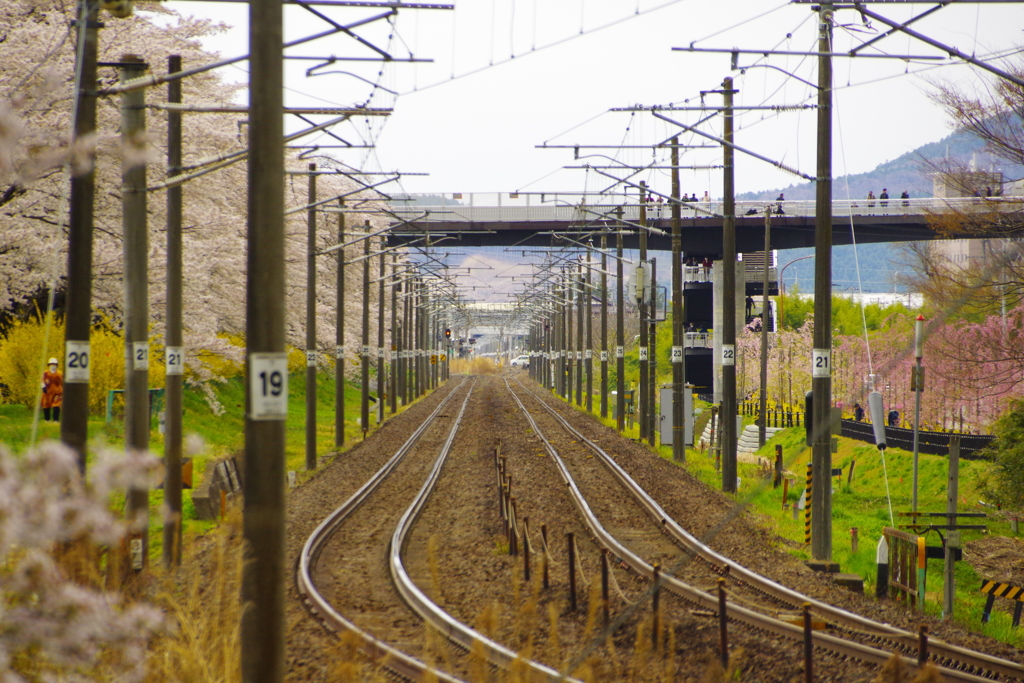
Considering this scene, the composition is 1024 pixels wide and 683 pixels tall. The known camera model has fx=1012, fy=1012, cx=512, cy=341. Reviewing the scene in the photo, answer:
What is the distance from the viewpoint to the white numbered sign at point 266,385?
6.52 metres

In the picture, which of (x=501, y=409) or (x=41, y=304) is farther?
(x=501, y=409)

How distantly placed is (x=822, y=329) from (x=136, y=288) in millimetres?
9553

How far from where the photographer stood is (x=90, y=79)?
33.1 ft

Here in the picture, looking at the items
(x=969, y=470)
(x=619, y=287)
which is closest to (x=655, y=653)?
(x=969, y=470)

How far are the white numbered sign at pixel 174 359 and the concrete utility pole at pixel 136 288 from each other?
1106mm

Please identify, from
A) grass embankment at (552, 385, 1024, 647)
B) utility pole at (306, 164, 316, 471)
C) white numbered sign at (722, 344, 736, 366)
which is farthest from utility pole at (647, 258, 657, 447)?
utility pole at (306, 164, 316, 471)

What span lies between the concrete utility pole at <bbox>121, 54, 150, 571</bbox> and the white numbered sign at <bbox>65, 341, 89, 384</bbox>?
2.07 meters

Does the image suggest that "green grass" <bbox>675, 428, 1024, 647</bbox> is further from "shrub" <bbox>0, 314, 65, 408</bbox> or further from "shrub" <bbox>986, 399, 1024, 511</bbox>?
"shrub" <bbox>0, 314, 65, 408</bbox>

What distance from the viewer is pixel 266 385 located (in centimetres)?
655

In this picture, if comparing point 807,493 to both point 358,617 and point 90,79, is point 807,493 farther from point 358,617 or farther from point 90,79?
point 90,79

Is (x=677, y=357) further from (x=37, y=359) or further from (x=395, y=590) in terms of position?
(x=395, y=590)

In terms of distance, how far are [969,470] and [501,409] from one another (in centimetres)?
2736

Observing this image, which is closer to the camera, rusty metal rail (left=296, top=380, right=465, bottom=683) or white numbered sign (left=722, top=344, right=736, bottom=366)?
rusty metal rail (left=296, top=380, right=465, bottom=683)

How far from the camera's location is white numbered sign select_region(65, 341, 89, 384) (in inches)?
394
